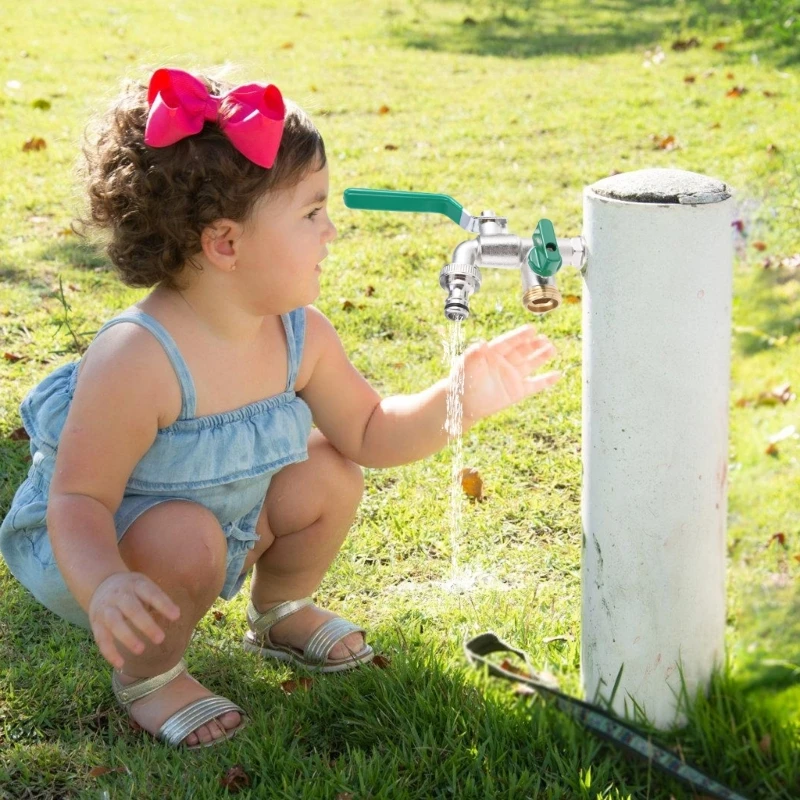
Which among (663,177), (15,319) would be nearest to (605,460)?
(663,177)

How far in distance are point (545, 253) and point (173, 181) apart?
731 mm

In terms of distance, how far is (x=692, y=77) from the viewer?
677 centimetres

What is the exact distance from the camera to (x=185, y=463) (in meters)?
2.09

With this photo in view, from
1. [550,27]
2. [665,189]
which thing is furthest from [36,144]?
[665,189]

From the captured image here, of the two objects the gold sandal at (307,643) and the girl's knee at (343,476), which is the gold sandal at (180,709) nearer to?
the gold sandal at (307,643)

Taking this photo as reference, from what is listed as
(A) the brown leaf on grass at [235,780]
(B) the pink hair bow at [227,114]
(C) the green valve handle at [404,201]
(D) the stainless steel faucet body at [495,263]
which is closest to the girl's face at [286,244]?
(B) the pink hair bow at [227,114]

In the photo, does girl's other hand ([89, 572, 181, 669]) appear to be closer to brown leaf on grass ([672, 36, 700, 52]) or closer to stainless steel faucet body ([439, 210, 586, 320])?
stainless steel faucet body ([439, 210, 586, 320])

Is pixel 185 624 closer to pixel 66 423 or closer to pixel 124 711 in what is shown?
pixel 124 711

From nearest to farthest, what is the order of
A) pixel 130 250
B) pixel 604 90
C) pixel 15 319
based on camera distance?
pixel 130 250, pixel 15 319, pixel 604 90

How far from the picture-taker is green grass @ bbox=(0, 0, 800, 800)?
6.08ft

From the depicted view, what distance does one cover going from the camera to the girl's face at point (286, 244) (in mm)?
2029

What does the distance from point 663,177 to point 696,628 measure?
71 centimetres

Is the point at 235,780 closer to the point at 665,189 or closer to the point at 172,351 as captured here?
the point at 172,351

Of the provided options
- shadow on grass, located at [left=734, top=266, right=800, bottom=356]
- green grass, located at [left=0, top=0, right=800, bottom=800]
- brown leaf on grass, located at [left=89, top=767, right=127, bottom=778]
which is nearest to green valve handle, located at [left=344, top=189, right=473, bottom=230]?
green grass, located at [left=0, top=0, right=800, bottom=800]
